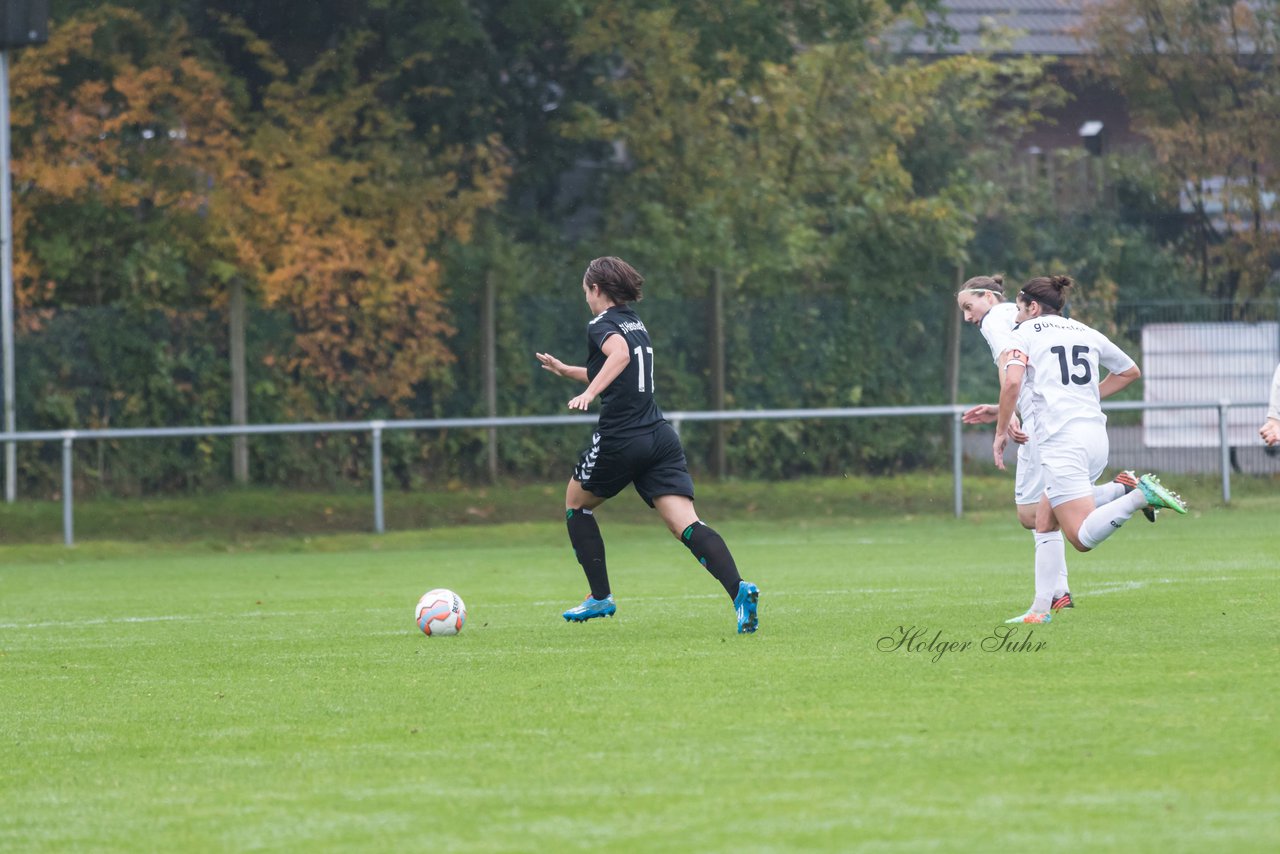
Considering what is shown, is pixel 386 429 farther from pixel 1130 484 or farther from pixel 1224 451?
pixel 1130 484

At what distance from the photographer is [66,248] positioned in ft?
69.5

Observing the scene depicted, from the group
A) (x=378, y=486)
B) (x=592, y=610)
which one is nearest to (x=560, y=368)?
(x=592, y=610)

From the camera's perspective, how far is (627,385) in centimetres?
998

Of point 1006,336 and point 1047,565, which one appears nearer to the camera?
point 1047,565

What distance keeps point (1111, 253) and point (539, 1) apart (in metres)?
11.6

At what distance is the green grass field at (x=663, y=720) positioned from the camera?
512 cm

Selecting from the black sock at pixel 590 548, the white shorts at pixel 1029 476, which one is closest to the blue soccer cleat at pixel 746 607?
the black sock at pixel 590 548

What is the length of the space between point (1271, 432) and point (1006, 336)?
5.56 feet

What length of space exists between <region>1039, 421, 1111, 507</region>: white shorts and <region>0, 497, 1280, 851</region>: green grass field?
25.3 inches

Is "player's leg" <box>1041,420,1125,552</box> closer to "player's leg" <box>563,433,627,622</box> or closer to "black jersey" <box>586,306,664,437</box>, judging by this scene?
"black jersey" <box>586,306,664,437</box>

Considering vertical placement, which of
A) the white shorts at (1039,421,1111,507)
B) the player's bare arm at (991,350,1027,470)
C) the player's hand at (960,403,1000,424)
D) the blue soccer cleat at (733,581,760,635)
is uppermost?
the player's bare arm at (991,350,1027,470)

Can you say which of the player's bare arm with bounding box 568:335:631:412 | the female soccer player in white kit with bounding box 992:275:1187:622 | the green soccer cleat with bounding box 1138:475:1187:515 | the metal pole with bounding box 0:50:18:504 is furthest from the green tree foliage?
the player's bare arm with bounding box 568:335:631:412

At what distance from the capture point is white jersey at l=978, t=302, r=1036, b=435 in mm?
10086

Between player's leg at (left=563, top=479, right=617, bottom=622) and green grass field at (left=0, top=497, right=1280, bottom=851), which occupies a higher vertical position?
player's leg at (left=563, top=479, right=617, bottom=622)
